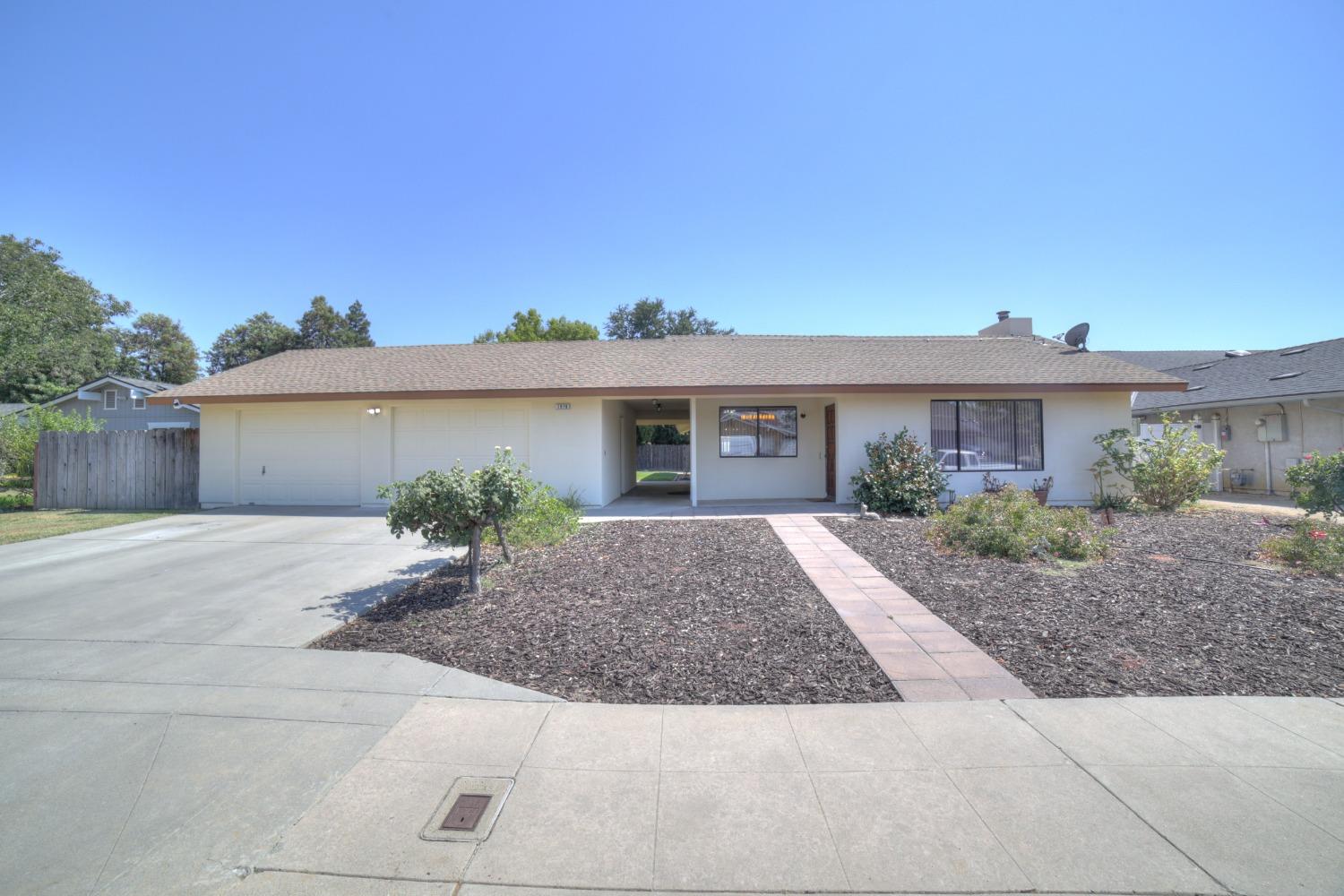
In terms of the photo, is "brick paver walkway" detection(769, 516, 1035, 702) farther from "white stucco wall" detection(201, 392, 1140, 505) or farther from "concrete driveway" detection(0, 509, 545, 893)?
"white stucco wall" detection(201, 392, 1140, 505)

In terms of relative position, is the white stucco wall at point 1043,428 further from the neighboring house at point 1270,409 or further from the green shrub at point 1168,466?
the neighboring house at point 1270,409

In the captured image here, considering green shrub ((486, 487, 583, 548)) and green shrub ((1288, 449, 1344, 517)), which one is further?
green shrub ((486, 487, 583, 548))

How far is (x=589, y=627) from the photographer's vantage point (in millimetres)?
4508

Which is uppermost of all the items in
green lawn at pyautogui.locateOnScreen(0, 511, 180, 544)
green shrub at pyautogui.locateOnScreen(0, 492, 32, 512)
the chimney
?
the chimney

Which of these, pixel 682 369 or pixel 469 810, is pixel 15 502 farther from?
pixel 469 810

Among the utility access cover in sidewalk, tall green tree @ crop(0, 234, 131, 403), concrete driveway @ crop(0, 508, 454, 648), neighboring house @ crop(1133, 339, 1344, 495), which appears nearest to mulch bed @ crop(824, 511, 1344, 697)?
the utility access cover in sidewalk

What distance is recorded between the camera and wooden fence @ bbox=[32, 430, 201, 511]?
486 inches

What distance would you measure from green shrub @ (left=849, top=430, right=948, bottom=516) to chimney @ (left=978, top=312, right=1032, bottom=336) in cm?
813

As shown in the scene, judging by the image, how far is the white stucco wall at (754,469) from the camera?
42.4ft

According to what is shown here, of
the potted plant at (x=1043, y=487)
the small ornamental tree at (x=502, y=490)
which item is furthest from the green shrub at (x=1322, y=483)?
the small ornamental tree at (x=502, y=490)

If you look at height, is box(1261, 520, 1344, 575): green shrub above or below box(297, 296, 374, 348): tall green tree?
below

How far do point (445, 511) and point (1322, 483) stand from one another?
1040 cm

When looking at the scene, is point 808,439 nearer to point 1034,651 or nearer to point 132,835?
point 1034,651

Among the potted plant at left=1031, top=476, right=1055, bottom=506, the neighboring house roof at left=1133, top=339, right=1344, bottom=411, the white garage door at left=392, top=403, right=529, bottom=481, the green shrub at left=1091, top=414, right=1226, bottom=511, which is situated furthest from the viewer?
the neighboring house roof at left=1133, top=339, right=1344, bottom=411
